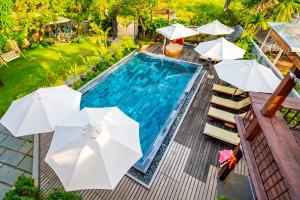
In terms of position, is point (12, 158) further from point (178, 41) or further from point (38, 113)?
point (178, 41)

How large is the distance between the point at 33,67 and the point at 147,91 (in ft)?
28.2

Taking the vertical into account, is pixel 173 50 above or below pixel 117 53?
above

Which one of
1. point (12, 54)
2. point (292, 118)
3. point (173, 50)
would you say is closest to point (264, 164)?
point (292, 118)

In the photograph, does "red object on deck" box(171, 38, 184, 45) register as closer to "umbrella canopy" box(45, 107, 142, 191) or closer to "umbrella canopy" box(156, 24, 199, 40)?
"umbrella canopy" box(156, 24, 199, 40)

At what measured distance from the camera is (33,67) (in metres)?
15.8

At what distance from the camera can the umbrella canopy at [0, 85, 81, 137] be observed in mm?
8410

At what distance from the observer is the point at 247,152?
6289mm

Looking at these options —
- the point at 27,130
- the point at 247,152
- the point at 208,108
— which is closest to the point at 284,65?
the point at 208,108

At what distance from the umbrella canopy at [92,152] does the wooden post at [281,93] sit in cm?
410

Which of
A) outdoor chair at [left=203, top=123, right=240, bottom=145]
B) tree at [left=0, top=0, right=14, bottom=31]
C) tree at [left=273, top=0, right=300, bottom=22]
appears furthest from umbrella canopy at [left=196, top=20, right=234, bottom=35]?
tree at [left=0, top=0, right=14, bottom=31]

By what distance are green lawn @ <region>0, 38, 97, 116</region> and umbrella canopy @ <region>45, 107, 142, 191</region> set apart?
6841 mm

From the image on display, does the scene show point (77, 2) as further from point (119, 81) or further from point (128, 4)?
point (119, 81)

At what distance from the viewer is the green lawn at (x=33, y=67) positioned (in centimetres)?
1338

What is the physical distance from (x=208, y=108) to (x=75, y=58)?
11134mm
